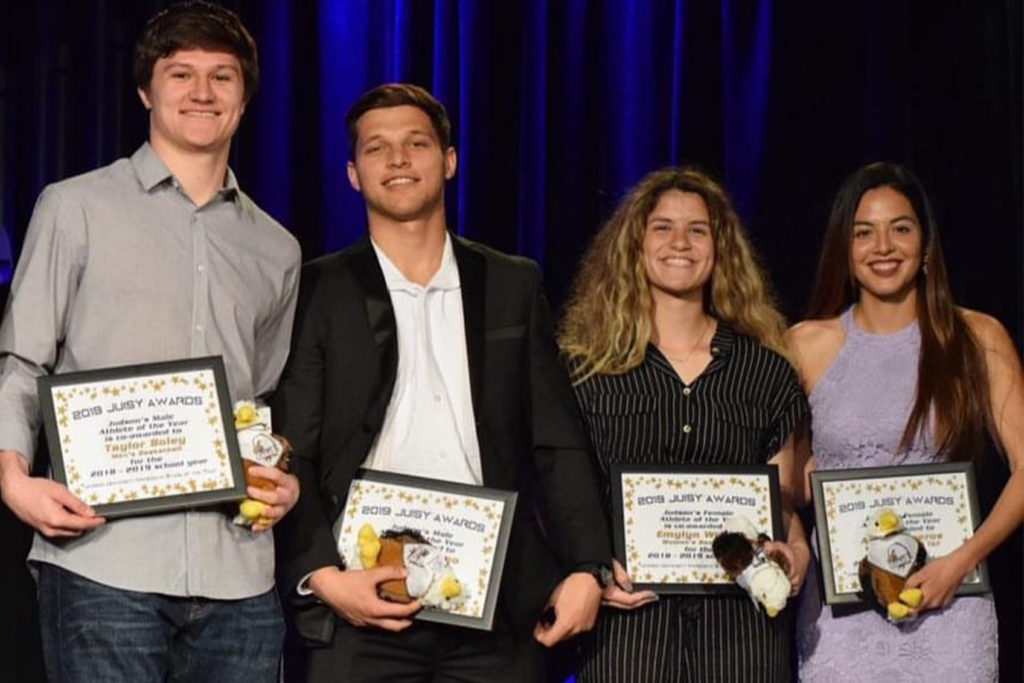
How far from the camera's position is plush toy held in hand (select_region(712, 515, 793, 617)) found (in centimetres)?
317

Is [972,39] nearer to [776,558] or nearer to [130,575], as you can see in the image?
[776,558]

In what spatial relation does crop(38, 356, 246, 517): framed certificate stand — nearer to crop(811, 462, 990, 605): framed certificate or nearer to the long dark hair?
crop(811, 462, 990, 605): framed certificate

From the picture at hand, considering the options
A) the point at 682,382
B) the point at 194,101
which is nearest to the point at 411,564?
the point at 682,382

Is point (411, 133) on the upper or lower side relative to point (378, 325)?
upper

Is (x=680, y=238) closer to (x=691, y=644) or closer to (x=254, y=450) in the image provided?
(x=691, y=644)

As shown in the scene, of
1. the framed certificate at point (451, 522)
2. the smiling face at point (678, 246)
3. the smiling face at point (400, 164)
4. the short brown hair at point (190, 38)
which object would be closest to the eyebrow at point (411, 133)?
the smiling face at point (400, 164)

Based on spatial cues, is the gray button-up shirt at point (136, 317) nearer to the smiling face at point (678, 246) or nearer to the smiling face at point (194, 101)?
the smiling face at point (194, 101)

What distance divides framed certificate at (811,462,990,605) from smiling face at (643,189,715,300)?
1.69 ft

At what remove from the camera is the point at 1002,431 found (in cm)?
359

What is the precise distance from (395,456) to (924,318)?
4.24 ft

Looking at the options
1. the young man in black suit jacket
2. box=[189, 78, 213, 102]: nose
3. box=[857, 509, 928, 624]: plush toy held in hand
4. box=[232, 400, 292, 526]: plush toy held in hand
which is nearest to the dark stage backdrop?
the young man in black suit jacket

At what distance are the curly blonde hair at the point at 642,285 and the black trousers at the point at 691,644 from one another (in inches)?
22.1

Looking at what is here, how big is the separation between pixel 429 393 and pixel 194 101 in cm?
74

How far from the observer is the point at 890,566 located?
10.9 ft
